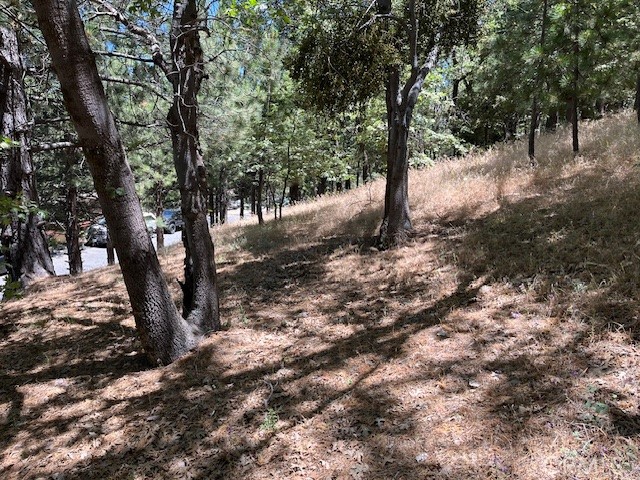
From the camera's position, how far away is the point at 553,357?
3.17 m

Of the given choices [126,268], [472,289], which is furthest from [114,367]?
[472,289]

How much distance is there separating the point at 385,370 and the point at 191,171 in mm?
2863

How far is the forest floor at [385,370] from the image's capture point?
258cm

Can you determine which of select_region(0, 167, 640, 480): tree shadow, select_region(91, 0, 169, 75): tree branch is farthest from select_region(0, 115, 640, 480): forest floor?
select_region(91, 0, 169, 75): tree branch

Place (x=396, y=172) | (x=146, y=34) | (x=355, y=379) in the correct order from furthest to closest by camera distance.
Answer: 1. (x=396, y=172)
2. (x=146, y=34)
3. (x=355, y=379)

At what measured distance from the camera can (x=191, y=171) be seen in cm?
432

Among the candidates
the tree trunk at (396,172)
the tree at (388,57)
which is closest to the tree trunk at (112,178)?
the tree at (388,57)

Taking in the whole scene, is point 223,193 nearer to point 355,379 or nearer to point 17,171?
point 17,171

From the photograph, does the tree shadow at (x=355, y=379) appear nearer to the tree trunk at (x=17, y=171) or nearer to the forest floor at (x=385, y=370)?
the forest floor at (x=385, y=370)

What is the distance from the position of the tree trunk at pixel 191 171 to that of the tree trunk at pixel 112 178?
14.1 inches

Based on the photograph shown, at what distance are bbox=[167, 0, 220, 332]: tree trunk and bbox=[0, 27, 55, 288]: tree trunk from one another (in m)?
2.90

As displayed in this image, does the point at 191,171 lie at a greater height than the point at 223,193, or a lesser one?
lesser

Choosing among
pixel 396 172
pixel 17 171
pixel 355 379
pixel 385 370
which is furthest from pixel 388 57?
pixel 17 171

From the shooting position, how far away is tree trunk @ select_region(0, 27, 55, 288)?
639 cm
